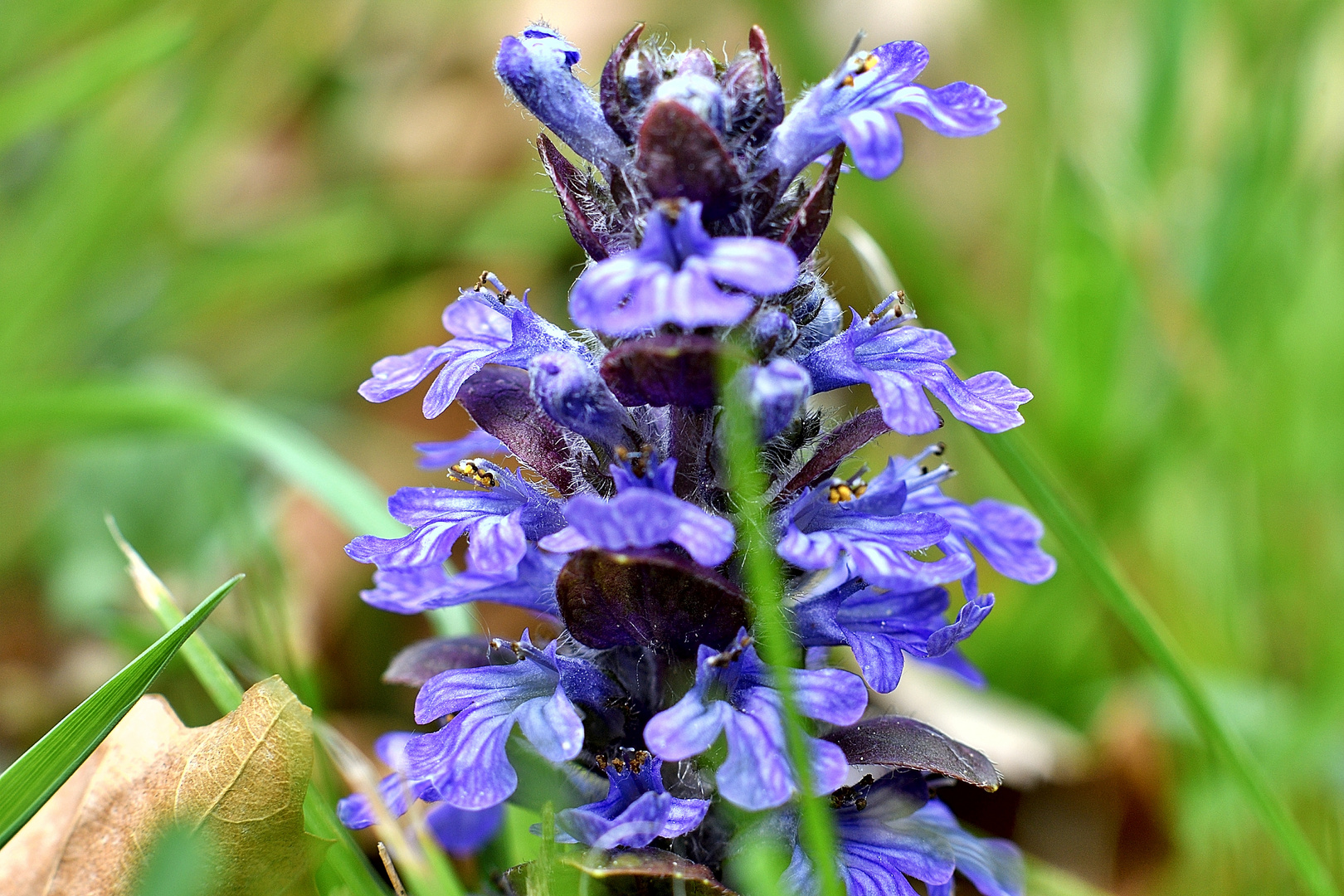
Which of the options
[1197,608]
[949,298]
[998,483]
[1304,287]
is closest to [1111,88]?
[1304,287]

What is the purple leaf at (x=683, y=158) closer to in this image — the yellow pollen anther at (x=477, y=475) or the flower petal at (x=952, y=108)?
the flower petal at (x=952, y=108)

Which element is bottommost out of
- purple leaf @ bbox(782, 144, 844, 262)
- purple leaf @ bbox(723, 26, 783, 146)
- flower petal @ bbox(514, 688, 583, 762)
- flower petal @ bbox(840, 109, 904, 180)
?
flower petal @ bbox(514, 688, 583, 762)

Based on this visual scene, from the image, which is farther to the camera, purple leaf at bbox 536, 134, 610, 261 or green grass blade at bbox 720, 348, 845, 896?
purple leaf at bbox 536, 134, 610, 261

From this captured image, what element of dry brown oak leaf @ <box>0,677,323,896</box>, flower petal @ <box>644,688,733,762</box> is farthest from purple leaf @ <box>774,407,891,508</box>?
dry brown oak leaf @ <box>0,677,323,896</box>

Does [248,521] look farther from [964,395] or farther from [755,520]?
[964,395]

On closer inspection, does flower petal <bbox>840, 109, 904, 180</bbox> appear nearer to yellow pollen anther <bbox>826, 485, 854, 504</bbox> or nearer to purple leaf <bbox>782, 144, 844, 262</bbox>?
purple leaf <bbox>782, 144, 844, 262</bbox>
